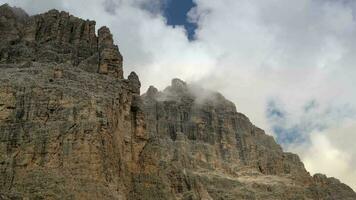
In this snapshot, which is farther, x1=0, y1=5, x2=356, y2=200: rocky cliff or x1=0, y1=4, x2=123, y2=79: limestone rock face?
x1=0, y1=4, x2=123, y2=79: limestone rock face

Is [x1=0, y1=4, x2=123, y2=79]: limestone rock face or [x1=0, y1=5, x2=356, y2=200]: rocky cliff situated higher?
[x1=0, y1=4, x2=123, y2=79]: limestone rock face

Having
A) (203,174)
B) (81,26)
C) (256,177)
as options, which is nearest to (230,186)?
(203,174)

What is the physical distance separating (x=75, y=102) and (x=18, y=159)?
37.4 feet

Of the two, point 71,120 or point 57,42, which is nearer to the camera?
point 71,120

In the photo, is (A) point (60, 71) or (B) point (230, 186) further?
(B) point (230, 186)

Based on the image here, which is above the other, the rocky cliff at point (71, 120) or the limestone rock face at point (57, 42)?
the limestone rock face at point (57, 42)

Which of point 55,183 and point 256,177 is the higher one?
point 256,177

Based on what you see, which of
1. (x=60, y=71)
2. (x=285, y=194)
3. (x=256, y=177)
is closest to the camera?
(x=60, y=71)

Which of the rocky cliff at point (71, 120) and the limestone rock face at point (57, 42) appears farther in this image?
the limestone rock face at point (57, 42)

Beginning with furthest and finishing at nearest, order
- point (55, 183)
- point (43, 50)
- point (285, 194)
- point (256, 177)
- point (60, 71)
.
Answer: point (256, 177) < point (285, 194) < point (43, 50) < point (60, 71) < point (55, 183)

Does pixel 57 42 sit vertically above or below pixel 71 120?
above

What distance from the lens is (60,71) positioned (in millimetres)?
96062

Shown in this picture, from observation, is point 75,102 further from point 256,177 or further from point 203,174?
point 256,177

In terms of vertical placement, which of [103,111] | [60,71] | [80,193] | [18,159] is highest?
[60,71]
